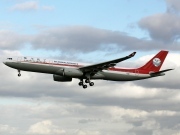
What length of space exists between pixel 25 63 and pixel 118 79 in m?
21.3

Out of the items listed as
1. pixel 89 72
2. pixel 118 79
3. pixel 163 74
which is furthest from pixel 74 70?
pixel 163 74

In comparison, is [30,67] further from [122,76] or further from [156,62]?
[156,62]

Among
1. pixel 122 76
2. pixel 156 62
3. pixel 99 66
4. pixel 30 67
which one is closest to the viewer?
pixel 30 67

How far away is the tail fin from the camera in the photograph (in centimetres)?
11488

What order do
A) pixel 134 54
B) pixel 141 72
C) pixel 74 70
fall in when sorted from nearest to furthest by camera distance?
1. pixel 134 54
2. pixel 74 70
3. pixel 141 72

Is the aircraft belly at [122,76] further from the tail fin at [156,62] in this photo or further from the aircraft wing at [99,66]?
Answer: the aircraft wing at [99,66]

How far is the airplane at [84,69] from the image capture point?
328 ft

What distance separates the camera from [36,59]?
10062 cm

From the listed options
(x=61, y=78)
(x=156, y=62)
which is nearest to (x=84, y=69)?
(x=61, y=78)

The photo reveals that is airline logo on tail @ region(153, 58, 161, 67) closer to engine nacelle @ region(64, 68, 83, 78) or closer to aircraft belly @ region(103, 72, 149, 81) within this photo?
aircraft belly @ region(103, 72, 149, 81)

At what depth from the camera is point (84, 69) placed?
104 meters

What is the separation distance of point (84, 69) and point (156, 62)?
71.0ft

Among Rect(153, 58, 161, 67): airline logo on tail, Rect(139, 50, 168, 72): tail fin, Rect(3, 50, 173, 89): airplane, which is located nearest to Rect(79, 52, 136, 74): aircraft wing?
Rect(3, 50, 173, 89): airplane

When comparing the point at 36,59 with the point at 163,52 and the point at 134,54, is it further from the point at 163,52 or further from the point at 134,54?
the point at 163,52
